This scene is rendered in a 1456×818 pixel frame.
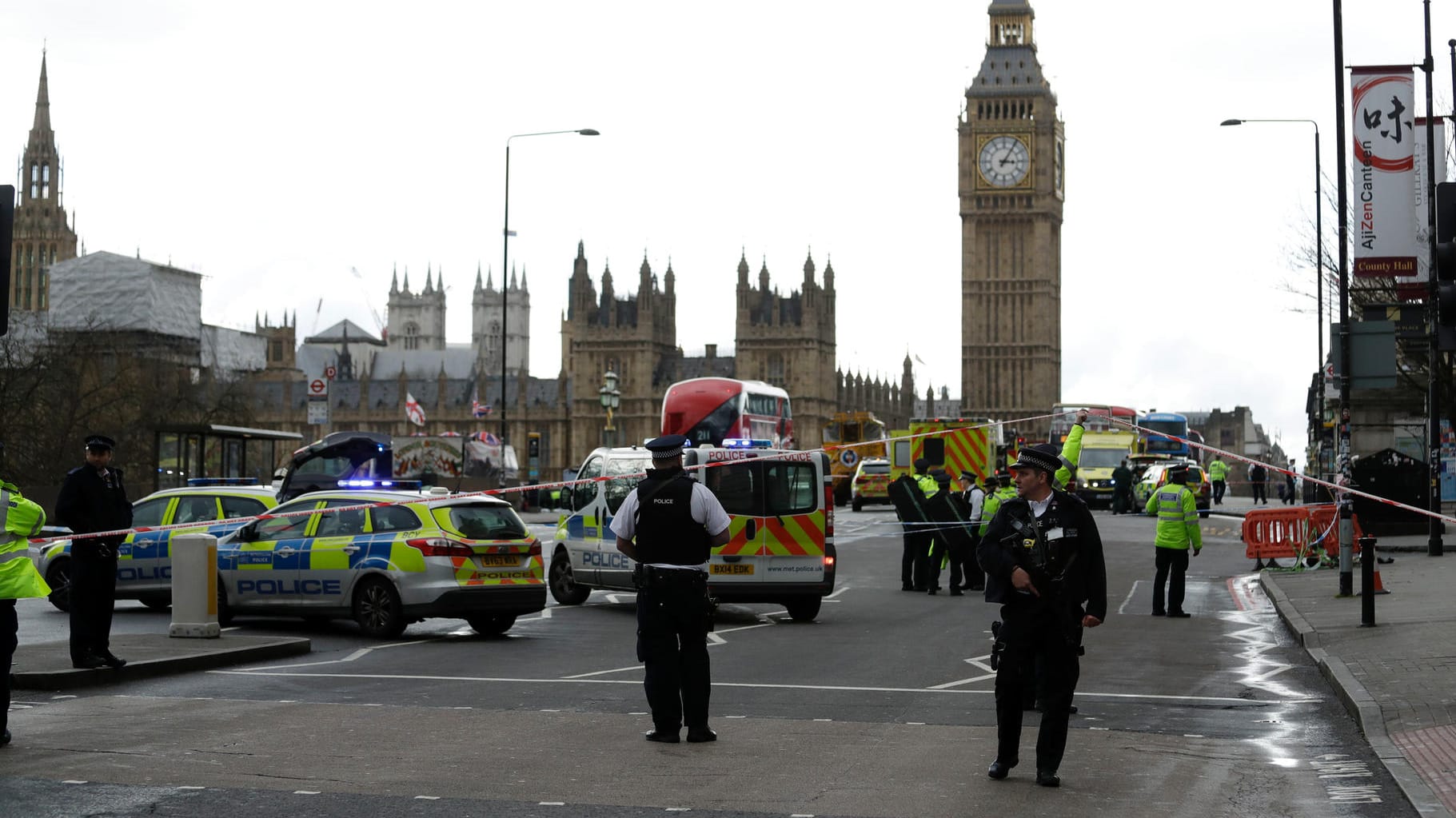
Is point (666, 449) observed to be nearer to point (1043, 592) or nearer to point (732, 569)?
point (1043, 592)

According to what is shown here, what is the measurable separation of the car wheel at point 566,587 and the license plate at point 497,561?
4081mm

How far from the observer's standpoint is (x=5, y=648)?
9.79m

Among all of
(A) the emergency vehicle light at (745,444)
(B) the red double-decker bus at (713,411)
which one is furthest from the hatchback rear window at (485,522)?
(B) the red double-decker bus at (713,411)

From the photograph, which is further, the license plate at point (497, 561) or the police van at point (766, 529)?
the police van at point (766, 529)

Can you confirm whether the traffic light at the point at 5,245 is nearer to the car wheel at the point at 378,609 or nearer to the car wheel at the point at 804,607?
the car wheel at the point at 378,609

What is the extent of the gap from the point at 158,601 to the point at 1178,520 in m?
11.3

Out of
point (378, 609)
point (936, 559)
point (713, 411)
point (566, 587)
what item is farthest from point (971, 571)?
point (713, 411)

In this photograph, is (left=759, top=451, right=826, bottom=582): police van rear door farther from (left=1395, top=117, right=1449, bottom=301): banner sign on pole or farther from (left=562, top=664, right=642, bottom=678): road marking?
(left=1395, top=117, right=1449, bottom=301): banner sign on pole

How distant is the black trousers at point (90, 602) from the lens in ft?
41.4

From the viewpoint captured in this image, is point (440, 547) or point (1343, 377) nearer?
point (440, 547)

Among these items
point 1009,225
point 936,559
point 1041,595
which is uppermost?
point 1009,225

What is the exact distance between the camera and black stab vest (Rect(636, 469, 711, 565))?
10070 millimetres

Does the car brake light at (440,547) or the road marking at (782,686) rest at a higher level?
the car brake light at (440,547)

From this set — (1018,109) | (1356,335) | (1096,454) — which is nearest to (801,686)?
(1356,335)
